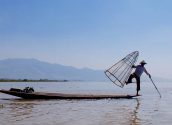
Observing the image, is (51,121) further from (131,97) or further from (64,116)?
(131,97)

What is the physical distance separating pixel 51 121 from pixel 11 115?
7.59ft

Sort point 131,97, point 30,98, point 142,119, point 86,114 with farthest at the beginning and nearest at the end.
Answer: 1. point 131,97
2. point 30,98
3. point 86,114
4. point 142,119

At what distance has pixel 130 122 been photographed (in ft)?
43.3

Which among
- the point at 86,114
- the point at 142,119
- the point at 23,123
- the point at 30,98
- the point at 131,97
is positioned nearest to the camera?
the point at 23,123

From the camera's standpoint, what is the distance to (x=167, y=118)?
14.5 metres

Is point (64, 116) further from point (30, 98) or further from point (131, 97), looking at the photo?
point (131, 97)

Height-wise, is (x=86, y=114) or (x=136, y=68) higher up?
(x=136, y=68)

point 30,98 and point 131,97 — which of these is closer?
point 30,98

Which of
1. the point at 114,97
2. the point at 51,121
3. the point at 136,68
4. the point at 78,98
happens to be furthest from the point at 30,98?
the point at 51,121

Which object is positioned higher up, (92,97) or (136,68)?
(136,68)

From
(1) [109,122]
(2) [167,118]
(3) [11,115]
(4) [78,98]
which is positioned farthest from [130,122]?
(4) [78,98]

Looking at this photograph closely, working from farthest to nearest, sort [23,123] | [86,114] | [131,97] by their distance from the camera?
1. [131,97]
2. [86,114]
3. [23,123]

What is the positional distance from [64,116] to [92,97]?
9.02 meters

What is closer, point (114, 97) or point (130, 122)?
point (130, 122)
